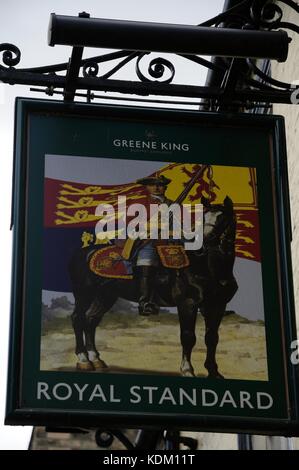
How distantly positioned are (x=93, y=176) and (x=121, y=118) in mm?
428

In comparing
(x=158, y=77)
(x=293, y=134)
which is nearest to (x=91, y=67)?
(x=158, y=77)

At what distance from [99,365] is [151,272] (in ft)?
1.98

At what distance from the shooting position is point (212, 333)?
6199 millimetres

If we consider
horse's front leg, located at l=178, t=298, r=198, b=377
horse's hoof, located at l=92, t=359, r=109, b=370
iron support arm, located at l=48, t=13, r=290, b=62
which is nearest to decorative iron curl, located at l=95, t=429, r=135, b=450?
horse's front leg, located at l=178, t=298, r=198, b=377

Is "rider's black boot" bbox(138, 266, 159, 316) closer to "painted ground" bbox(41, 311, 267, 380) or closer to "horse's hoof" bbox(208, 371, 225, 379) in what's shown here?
"painted ground" bbox(41, 311, 267, 380)

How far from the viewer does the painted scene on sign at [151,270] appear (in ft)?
20.0

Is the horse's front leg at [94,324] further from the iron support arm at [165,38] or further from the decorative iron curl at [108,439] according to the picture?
the decorative iron curl at [108,439]

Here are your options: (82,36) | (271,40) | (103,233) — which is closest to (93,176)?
(103,233)

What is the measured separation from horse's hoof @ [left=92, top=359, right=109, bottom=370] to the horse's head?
877 millimetres

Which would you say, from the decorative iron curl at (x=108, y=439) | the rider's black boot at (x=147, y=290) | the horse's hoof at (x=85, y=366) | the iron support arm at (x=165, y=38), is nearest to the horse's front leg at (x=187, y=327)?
the rider's black boot at (x=147, y=290)

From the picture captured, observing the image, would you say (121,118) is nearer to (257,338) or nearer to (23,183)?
(23,183)

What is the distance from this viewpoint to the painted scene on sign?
20.0 feet

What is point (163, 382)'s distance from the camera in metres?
5.97

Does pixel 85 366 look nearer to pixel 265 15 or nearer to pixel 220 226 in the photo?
pixel 220 226
